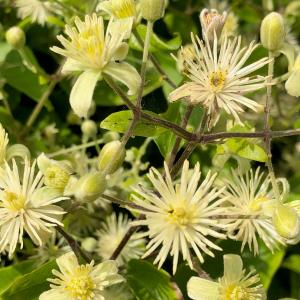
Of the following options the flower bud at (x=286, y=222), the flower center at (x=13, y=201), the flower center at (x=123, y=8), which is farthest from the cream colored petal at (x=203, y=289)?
the flower center at (x=123, y=8)

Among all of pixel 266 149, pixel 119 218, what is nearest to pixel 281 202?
pixel 266 149

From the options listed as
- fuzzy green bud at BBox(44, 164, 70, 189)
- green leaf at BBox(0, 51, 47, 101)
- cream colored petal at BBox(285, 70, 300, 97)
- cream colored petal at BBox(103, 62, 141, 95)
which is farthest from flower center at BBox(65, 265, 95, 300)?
green leaf at BBox(0, 51, 47, 101)

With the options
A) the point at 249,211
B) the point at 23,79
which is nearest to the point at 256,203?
the point at 249,211

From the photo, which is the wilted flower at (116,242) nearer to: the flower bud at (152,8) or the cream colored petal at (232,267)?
the cream colored petal at (232,267)

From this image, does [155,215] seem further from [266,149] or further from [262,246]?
[262,246]

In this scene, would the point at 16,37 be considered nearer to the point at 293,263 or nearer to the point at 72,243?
the point at 72,243

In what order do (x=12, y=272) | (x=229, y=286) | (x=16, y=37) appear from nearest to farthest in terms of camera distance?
(x=229, y=286) < (x=12, y=272) < (x=16, y=37)
